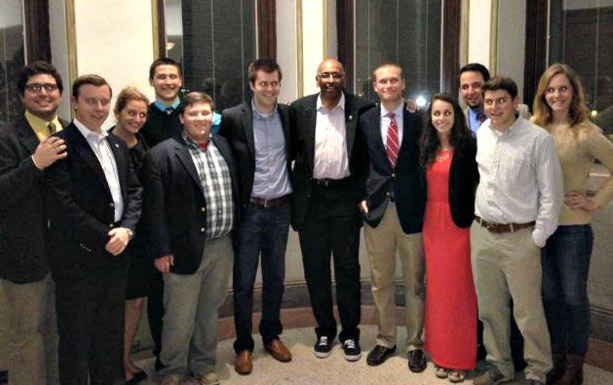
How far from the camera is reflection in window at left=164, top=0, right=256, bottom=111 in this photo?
4121 millimetres

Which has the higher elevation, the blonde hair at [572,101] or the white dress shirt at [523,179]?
the blonde hair at [572,101]

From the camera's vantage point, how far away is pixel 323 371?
2861 mm

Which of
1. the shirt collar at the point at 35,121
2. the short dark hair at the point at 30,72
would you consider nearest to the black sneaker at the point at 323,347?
the shirt collar at the point at 35,121

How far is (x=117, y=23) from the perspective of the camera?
3.62 metres

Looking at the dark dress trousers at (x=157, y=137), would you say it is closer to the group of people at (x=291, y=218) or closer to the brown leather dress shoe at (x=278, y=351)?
the group of people at (x=291, y=218)

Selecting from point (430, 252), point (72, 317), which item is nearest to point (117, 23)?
point (72, 317)

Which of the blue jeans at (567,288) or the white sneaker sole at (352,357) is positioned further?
the white sneaker sole at (352,357)

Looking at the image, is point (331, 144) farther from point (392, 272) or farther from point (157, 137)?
point (157, 137)

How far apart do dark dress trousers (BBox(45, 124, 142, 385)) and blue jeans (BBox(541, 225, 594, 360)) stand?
1.84m

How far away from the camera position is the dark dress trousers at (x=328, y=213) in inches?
115

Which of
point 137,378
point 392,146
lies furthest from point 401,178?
point 137,378

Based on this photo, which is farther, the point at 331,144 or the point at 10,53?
the point at 10,53

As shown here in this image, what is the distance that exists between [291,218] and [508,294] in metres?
1.13

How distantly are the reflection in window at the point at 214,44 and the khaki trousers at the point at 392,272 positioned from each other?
2.01 meters
